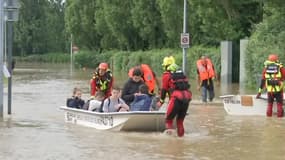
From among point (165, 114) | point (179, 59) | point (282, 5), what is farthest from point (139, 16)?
point (165, 114)

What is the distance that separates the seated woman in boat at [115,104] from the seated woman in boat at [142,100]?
243mm

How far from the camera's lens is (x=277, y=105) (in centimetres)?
1892

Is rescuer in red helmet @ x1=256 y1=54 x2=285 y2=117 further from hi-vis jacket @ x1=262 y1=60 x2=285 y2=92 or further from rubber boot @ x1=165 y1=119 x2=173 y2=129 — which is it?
rubber boot @ x1=165 y1=119 x2=173 y2=129

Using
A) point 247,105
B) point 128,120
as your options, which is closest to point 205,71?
point 247,105

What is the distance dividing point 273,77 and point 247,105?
1.16 metres

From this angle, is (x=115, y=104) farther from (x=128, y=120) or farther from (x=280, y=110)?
(x=280, y=110)

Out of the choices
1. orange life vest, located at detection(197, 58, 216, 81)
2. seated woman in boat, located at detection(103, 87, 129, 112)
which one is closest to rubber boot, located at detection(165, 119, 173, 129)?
seated woman in boat, located at detection(103, 87, 129, 112)

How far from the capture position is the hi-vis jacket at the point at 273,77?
18.5 metres

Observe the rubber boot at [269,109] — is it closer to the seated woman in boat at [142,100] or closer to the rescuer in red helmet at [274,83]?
the rescuer in red helmet at [274,83]

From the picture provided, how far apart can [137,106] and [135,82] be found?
2.17 feet

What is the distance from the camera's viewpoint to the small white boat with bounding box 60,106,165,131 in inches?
585

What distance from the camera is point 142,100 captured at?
1543 centimetres

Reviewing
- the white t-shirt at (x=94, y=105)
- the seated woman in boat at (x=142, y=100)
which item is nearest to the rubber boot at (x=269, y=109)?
the seated woman in boat at (x=142, y=100)

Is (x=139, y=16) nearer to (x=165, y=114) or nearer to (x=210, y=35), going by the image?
(x=210, y=35)
